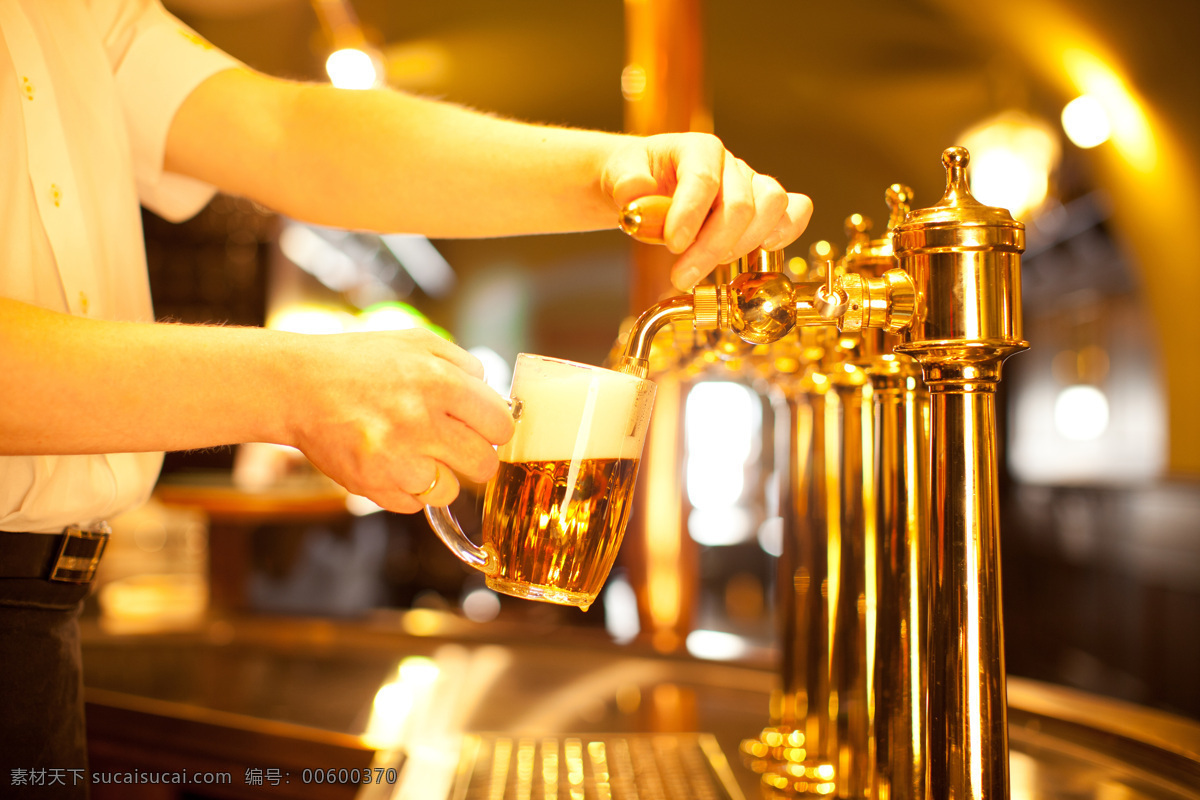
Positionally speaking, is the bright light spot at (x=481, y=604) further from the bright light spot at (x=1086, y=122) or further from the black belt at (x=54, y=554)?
the black belt at (x=54, y=554)

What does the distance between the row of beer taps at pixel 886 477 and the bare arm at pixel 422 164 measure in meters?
0.06

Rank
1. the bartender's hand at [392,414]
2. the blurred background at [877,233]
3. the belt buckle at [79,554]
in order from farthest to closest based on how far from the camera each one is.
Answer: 1. the blurred background at [877,233]
2. the belt buckle at [79,554]
3. the bartender's hand at [392,414]

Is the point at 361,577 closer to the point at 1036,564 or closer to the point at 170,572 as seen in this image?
the point at 170,572

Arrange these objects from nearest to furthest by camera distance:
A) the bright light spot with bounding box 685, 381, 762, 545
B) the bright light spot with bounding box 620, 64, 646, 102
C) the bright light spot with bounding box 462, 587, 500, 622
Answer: the bright light spot with bounding box 620, 64, 646, 102 < the bright light spot with bounding box 462, 587, 500, 622 < the bright light spot with bounding box 685, 381, 762, 545

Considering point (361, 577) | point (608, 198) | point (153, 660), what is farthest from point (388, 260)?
point (608, 198)

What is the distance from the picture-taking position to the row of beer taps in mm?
499

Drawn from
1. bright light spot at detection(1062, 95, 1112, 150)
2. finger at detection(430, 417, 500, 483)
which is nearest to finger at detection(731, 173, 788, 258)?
finger at detection(430, 417, 500, 483)

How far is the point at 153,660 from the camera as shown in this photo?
4.03ft

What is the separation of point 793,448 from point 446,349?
0.39 m

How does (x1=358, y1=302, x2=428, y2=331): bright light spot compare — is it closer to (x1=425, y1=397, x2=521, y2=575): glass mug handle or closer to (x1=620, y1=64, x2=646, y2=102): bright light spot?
(x1=620, y1=64, x2=646, y2=102): bright light spot

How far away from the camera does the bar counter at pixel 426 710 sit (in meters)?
0.81

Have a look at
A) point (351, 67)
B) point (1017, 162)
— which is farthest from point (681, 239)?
point (351, 67)

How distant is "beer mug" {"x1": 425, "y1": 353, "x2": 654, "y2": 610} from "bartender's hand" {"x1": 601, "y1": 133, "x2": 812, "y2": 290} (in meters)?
0.10

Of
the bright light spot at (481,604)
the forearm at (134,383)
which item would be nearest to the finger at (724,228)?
the forearm at (134,383)
